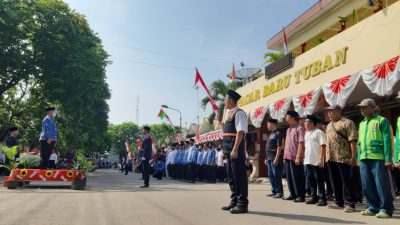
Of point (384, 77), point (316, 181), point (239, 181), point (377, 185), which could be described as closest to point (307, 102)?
point (384, 77)

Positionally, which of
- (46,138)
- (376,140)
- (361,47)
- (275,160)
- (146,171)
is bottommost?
(146,171)

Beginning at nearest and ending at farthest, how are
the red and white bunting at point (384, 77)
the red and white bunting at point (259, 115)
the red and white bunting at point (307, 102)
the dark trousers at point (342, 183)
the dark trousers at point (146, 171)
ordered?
the dark trousers at point (342, 183), the red and white bunting at point (384, 77), the dark trousers at point (146, 171), the red and white bunting at point (307, 102), the red and white bunting at point (259, 115)

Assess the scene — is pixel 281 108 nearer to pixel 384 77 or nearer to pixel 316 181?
pixel 384 77

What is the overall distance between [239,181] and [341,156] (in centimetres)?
190

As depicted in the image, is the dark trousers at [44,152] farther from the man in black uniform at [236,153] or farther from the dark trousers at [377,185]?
the dark trousers at [377,185]

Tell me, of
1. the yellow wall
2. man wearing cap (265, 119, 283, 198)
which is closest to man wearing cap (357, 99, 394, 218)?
man wearing cap (265, 119, 283, 198)

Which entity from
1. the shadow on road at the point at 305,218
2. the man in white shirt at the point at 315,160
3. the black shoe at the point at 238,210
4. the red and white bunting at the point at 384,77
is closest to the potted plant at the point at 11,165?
the black shoe at the point at 238,210

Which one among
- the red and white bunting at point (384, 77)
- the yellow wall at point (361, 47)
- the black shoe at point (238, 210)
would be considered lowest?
the black shoe at point (238, 210)

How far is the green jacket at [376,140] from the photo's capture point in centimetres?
582

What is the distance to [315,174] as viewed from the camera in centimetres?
767

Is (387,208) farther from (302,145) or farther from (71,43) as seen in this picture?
(71,43)

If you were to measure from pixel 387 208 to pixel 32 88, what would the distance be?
2493cm

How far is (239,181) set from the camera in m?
6.14

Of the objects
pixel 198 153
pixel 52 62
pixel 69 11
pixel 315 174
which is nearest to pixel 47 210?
pixel 315 174
